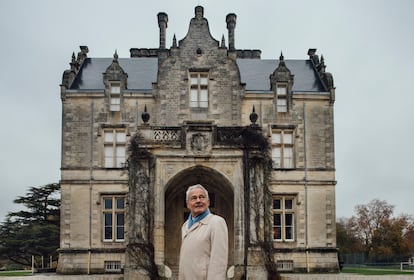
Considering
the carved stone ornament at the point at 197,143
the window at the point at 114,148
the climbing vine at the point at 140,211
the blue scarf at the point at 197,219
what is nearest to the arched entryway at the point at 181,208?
the carved stone ornament at the point at 197,143

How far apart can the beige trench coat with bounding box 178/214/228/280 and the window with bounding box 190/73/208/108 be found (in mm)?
21766

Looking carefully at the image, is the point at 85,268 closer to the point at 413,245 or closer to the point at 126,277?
the point at 126,277

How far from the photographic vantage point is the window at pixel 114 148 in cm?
2666

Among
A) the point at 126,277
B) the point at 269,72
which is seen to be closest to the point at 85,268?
the point at 126,277

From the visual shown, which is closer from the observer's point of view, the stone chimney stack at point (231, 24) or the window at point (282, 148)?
the window at point (282, 148)

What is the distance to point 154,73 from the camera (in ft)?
96.3

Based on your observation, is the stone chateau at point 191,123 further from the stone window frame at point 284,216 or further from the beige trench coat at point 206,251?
the beige trench coat at point 206,251

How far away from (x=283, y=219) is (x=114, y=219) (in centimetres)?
737

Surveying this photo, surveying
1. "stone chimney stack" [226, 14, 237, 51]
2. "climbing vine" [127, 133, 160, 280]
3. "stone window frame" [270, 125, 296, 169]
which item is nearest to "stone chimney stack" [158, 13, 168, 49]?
"stone chimney stack" [226, 14, 237, 51]

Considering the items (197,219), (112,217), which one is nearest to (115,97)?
(112,217)

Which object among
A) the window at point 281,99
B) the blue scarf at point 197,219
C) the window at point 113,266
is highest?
the window at point 281,99

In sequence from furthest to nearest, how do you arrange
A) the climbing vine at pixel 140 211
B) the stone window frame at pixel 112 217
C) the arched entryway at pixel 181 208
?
the stone window frame at pixel 112 217 → the arched entryway at pixel 181 208 → the climbing vine at pixel 140 211

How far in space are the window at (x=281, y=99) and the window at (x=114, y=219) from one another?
8.10 metres

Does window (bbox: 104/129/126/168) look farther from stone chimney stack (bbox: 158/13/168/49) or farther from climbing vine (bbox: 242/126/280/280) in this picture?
climbing vine (bbox: 242/126/280/280)
